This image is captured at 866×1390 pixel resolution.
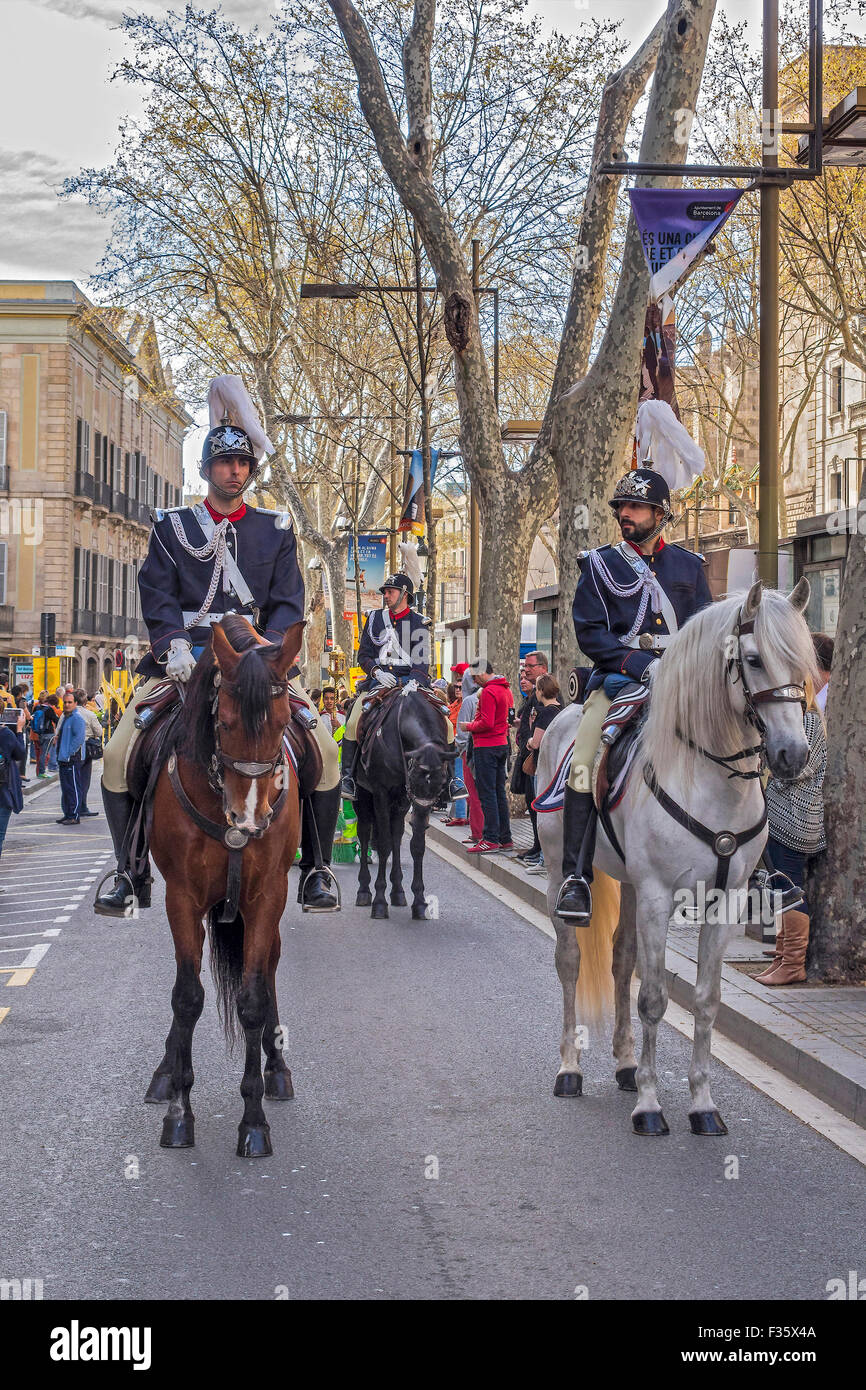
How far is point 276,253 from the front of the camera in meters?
38.2

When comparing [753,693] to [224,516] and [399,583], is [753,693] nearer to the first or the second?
[224,516]

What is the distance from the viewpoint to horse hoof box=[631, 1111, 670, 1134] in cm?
665

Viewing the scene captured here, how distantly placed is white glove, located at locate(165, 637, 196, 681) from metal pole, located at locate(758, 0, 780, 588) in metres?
5.64

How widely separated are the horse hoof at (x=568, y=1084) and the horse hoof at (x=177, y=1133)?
176 cm

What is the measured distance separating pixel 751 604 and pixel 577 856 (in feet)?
5.24

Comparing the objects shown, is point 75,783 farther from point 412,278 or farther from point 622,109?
point 412,278

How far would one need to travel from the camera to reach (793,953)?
9.34m

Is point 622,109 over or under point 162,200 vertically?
under

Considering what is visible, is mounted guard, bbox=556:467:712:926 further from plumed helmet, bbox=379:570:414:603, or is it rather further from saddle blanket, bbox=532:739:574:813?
plumed helmet, bbox=379:570:414:603

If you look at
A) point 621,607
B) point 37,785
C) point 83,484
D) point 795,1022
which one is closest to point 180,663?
point 621,607

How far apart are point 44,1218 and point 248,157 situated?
3259 centimetres

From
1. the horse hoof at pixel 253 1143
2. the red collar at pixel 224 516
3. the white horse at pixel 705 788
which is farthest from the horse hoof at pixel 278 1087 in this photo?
the red collar at pixel 224 516

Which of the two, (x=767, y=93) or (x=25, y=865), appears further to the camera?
(x=25, y=865)

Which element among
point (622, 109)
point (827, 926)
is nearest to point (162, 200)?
point (622, 109)
